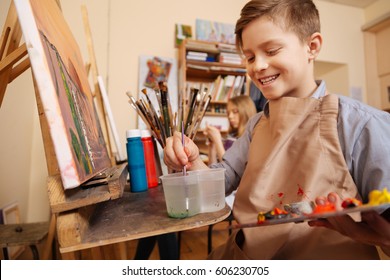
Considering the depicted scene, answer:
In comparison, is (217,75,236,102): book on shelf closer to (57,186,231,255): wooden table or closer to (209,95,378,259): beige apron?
(209,95,378,259): beige apron

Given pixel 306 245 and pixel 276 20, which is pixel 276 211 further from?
pixel 276 20

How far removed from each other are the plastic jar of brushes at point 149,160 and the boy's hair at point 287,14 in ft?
1.61

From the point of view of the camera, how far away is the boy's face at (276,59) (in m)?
0.65

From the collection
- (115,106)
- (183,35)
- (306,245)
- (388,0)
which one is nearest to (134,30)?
(183,35)

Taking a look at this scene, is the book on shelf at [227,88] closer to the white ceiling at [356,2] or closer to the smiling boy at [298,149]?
the white ceiling at [356,2]

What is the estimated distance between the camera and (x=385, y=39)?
3.33m

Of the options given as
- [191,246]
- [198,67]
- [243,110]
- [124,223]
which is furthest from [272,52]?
[198,67]

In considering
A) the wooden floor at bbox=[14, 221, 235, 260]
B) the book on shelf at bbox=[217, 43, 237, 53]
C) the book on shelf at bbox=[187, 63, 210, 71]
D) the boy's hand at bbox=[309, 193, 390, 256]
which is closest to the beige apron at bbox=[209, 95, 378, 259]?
the boy's hand at bbox=[309, 193, 390, 256]

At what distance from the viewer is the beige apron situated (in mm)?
546

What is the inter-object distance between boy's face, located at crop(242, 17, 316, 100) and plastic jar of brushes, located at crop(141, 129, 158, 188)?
17.9 inches

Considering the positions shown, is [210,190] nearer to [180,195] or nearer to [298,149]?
[180,195]

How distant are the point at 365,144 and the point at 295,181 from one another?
16 centimetres

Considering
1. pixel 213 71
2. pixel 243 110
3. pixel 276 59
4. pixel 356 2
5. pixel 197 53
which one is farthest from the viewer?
pixel 356 2

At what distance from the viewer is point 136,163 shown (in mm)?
867
